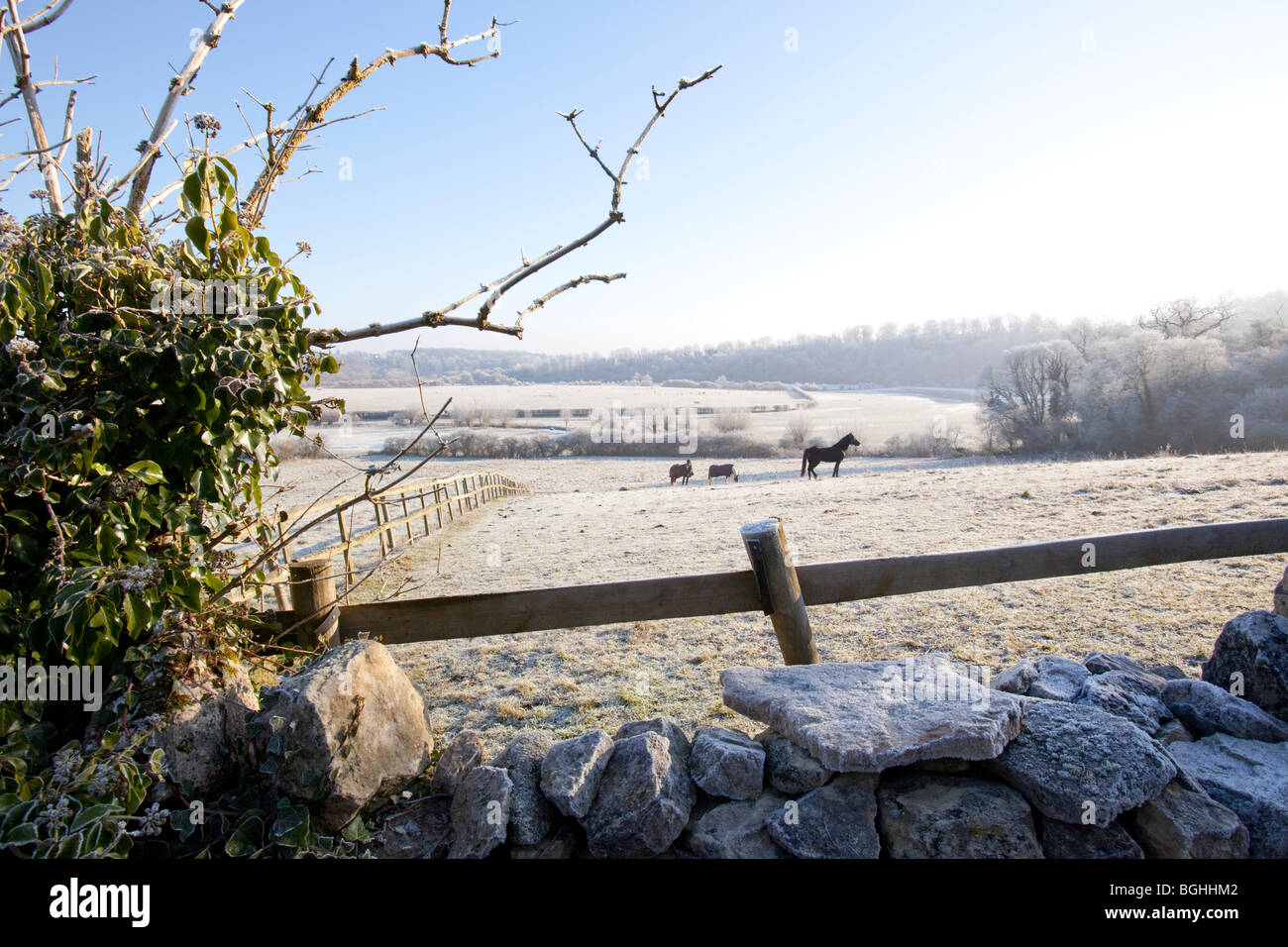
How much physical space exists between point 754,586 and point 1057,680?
54.4 inches

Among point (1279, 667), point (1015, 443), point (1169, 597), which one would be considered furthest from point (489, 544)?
point (1015, 443)

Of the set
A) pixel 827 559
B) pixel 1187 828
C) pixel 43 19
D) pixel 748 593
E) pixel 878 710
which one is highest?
pixel 43 19

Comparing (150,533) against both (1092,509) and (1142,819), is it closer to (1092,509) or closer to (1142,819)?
(1142,819)

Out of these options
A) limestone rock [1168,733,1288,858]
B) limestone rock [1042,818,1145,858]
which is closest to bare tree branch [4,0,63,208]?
limestone rock [1042,818,1145,858]

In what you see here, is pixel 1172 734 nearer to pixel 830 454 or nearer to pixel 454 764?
pixel 454 764

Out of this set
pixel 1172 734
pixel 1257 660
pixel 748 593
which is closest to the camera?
pixel 1172 734

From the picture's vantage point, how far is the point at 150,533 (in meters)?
2.24

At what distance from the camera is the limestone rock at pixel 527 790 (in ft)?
7.13

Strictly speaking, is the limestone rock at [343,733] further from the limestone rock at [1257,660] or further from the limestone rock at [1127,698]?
the limestone rock at [1257,660]

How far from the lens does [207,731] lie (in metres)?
2.16

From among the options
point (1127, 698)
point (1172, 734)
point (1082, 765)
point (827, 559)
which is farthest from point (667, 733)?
point (827, 559)

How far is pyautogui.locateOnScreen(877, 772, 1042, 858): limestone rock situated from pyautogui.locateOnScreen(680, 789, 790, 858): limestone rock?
1.21 ft

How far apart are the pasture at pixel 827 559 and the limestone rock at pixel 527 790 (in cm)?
148

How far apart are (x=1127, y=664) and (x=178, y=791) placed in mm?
4134
